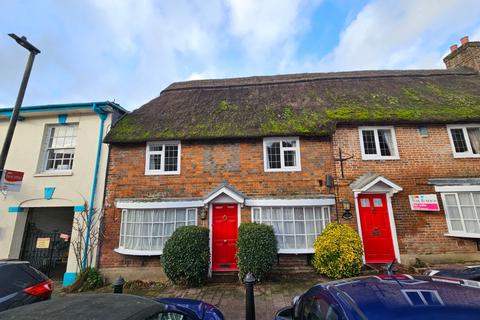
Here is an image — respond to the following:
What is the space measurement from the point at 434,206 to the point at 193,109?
10.4 m

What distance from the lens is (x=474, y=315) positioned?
168 cm

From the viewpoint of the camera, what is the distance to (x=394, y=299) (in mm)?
2021

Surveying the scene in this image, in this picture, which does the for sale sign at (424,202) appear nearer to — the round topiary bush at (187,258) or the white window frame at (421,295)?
the round topiary bush at (187,258)

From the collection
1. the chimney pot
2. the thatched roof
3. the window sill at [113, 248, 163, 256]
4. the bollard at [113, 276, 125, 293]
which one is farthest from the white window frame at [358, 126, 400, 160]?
the bollard at [113, 276, 125, 293]

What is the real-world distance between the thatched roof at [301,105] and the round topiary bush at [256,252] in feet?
12.3

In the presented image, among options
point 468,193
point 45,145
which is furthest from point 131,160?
point 468,193

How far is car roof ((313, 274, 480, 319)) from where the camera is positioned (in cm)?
178

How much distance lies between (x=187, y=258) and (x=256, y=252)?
2208mm

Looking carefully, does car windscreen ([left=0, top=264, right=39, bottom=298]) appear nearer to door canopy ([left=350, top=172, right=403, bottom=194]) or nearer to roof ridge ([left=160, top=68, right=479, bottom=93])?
door canopy ([left=350, top=172, right=403, bottom=194])

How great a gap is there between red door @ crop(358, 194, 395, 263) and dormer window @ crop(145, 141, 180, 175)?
7.33 meters

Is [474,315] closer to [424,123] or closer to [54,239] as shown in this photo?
[424,123]

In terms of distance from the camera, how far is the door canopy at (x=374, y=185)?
8.35m

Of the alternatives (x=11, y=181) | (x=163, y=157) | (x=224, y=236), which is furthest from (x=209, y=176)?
(x=11, y=181)

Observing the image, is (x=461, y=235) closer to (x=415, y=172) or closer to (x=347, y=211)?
(x=415, y=172)
